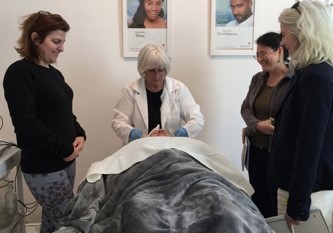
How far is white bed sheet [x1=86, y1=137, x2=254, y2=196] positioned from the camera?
145 centimetres

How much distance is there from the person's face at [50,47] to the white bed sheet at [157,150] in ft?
1.75

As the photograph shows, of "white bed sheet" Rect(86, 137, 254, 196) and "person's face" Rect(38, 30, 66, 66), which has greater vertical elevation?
"person's face" Rect(38, 30, 66, 66)

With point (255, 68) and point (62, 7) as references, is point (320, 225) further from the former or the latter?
point (62, 7)

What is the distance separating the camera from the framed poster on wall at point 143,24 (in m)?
2.12

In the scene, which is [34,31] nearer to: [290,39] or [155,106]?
[155,106]

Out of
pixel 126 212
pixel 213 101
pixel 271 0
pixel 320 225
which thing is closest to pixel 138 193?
pixel 126 212

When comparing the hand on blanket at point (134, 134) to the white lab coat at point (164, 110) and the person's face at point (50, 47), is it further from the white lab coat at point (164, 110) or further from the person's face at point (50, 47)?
the person's face at point (50, 47)

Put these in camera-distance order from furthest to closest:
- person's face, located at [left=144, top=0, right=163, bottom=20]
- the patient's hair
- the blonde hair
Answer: person's face, located at [left=144, top=0, right=163, bottom=20], the patient's hair, the blonde hair

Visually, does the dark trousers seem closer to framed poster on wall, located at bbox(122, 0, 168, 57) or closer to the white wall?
the white wall

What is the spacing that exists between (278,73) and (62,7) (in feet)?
4.53

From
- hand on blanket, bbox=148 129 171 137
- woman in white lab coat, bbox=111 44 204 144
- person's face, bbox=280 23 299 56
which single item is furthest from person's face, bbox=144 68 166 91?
person's face, bbox=280 23 299 56

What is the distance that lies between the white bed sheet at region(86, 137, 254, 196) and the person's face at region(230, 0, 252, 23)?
1.03 meters

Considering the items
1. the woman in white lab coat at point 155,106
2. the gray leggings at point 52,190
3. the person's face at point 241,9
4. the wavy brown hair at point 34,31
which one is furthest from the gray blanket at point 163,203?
the person's face at point 241,9

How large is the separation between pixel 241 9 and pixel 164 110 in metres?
0.86
